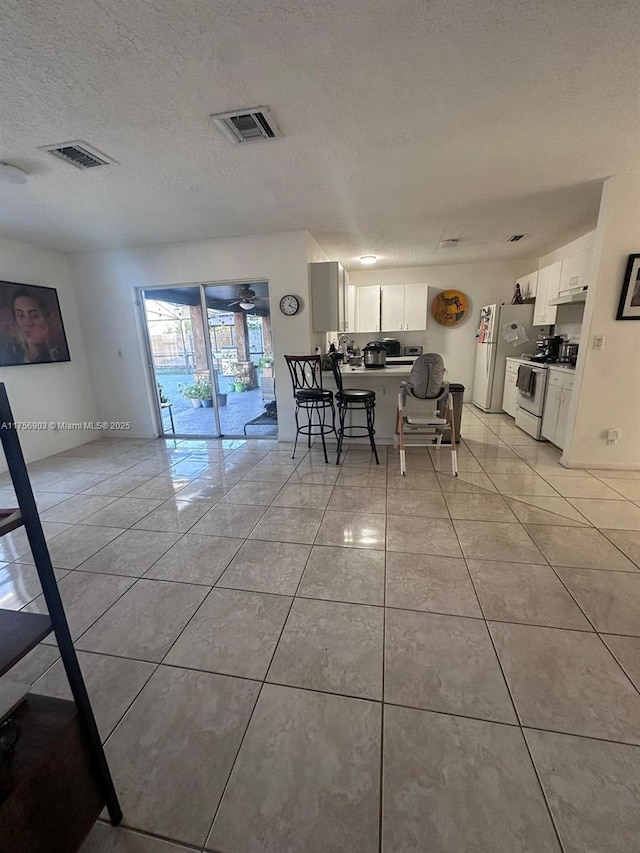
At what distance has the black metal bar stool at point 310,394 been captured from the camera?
3.63 m

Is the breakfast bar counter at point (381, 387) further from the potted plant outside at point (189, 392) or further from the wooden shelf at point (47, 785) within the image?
the wooden shelf at point (47, 785)

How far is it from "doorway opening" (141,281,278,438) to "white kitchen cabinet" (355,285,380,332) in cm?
236

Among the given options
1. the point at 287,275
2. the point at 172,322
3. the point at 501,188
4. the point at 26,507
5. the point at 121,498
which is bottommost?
the point at 121,498

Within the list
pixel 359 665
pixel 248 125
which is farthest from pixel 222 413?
pixel 359 665

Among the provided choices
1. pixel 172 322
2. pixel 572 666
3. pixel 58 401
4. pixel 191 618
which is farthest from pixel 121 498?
pixel 572 666

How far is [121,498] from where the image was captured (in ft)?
10.1

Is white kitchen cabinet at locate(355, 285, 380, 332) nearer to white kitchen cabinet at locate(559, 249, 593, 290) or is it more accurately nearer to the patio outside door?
white kitchen cabinet at locate(559, 249, 593, 290)

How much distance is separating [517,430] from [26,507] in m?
5.12

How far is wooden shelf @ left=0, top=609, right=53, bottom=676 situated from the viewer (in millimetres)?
754

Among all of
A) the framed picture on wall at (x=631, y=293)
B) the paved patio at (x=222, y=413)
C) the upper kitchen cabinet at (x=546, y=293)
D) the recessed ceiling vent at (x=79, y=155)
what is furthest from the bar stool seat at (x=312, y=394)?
the upper kitchen cabinet at (x=546, y=293)

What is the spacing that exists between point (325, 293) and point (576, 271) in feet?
9.14

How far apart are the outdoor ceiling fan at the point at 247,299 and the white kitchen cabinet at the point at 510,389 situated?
361 centimetres

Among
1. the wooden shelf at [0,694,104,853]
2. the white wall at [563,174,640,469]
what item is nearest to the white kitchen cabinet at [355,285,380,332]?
the white wall at [563,174,640,469]

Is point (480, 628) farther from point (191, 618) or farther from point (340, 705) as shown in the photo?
point (191, 618)
